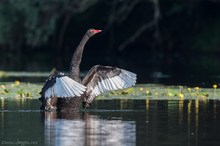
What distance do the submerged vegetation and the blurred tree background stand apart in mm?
17466

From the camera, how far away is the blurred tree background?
39.6 meters

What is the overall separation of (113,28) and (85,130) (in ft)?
96.5

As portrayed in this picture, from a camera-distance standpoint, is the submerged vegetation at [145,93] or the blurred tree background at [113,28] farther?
the blurred tree background at [113,28]

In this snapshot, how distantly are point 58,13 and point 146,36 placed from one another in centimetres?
473

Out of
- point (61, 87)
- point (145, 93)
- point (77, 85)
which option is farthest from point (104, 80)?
point (145, 93)

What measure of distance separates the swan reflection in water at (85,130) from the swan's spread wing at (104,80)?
0.90m

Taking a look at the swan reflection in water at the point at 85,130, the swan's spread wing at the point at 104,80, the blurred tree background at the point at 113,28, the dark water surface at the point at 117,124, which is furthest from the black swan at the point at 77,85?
the blurred tree background at the point at 113,28

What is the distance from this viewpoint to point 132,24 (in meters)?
43.0

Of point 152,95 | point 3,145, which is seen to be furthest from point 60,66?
point 3,145

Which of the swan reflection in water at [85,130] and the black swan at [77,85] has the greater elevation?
the black swan at [77,85]

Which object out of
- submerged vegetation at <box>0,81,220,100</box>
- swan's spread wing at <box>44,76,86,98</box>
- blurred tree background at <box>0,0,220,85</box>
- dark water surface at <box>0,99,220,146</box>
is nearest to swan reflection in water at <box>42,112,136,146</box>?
dark water surface at <box>0,99,220,146</box>

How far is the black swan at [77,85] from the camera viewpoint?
48.8 ft

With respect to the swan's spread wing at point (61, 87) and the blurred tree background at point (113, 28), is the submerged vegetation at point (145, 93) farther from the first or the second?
the blurred tree background at point (113, 28)

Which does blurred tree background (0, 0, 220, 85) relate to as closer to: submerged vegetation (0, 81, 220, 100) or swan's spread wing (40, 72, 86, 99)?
submerged vegetation (0, 81, 220, 100)
